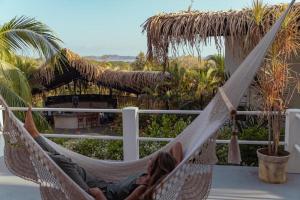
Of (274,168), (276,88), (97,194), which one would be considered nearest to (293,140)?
(274,168)

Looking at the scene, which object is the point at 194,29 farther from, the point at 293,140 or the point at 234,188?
the point at 234,188

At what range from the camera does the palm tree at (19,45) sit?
539 cm

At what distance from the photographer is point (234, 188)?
10.5 feet

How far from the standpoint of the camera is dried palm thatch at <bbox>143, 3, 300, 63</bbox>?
4.78 meters

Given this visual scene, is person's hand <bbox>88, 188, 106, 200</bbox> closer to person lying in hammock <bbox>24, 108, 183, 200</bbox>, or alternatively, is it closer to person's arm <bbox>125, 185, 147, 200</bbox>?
person lying in hammock <bbox>24, 108, 183, 200</bbox>

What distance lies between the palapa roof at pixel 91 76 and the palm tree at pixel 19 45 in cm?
405

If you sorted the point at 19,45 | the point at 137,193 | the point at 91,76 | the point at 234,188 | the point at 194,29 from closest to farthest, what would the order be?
the point at 137,193, the point at 234,188, the point at 194,29, the point at 19,45, the point at 91,76

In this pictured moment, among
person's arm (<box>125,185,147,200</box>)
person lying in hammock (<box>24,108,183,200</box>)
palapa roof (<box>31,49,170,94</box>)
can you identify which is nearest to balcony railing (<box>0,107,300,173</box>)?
person lying in hammock (<box>24,108,183,200</box>)

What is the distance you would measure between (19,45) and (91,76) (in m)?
5.19

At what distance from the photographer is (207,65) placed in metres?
9.02

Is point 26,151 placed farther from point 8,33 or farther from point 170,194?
point 8,33

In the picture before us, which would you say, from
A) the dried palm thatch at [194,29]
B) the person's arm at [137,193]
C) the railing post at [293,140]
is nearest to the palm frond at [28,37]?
the dried palm thatch at [194,29]

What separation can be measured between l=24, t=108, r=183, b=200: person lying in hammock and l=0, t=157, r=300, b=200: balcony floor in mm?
811

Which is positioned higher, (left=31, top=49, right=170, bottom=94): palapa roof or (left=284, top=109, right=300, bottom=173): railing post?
(left=31, top=49, right=170, bottom=94): palapa roof
